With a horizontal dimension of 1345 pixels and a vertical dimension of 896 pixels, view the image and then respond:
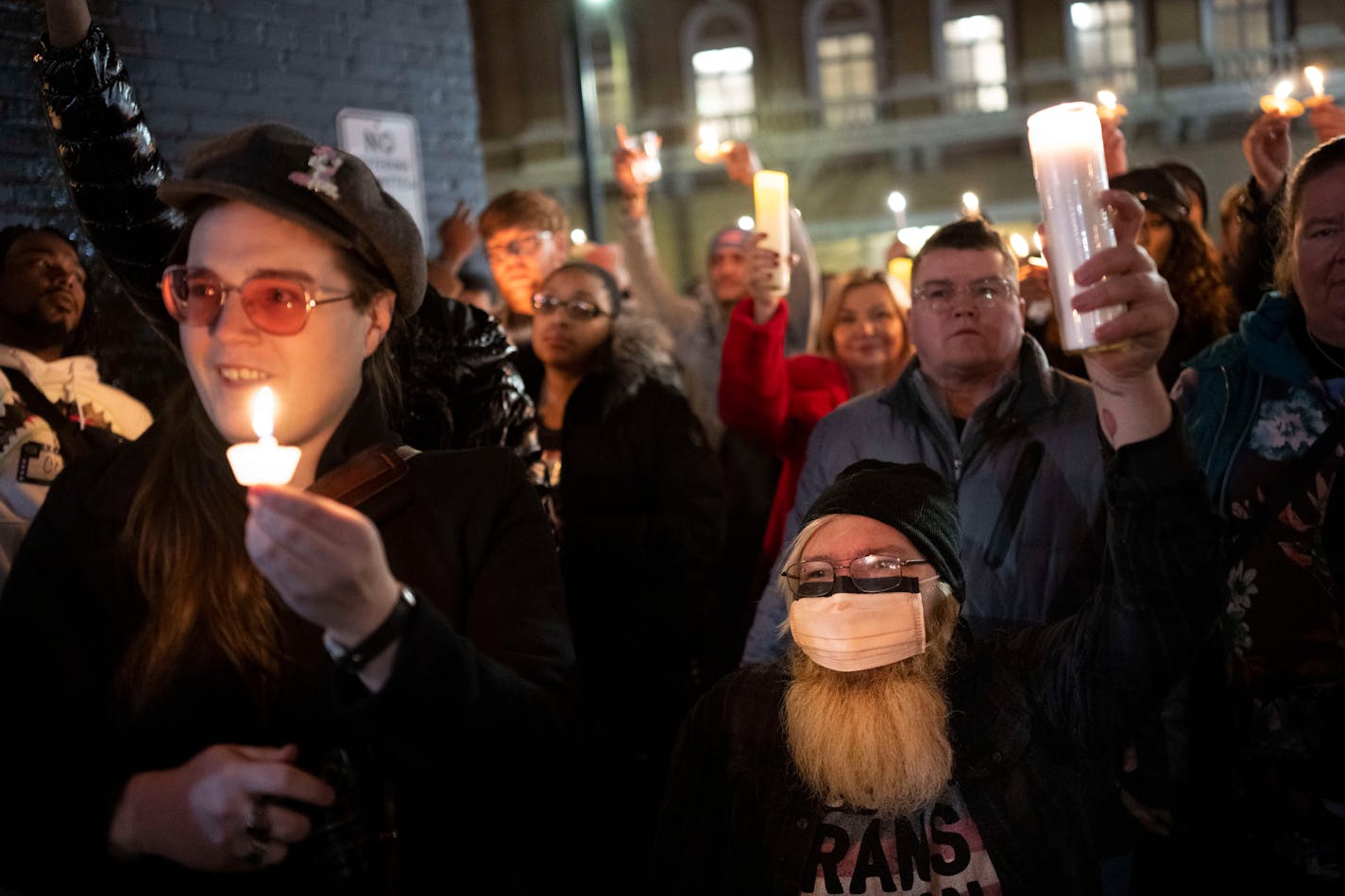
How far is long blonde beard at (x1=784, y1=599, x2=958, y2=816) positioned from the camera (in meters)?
2.48

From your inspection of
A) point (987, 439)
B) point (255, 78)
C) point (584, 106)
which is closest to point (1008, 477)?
point (987, 439)

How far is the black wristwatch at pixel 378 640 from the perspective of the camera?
1.54m

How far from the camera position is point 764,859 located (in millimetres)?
2496

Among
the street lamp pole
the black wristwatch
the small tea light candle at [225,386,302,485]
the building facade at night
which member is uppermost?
the building facade at night

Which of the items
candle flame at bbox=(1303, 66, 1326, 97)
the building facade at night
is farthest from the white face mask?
the building facade at night

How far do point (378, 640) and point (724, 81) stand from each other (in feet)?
81.1

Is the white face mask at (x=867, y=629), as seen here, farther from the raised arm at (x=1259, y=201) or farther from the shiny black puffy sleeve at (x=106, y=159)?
the raised arm at (x=1259, y=201)

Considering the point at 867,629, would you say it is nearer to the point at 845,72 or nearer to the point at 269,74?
the point at 269,74

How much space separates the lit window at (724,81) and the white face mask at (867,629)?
2307 cm

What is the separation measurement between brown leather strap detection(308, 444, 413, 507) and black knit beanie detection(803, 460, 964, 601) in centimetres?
109

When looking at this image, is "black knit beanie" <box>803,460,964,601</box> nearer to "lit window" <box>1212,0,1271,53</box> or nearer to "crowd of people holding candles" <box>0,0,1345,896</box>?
"crowd of people holding candles" <box>0,0,1345,896</box>

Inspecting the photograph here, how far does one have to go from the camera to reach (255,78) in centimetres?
534

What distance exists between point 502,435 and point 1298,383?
2149 millimetres

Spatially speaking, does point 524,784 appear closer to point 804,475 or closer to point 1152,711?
point 1152,711
